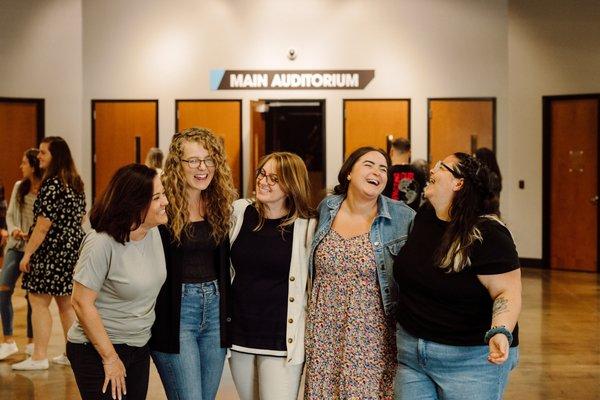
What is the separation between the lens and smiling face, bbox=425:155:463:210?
3.41m

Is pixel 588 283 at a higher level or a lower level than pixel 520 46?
lower

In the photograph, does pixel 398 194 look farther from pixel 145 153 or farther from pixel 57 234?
pixel 145 153

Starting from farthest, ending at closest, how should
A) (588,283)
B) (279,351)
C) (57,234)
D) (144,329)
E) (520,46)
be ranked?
(520,46)
(588,283)
(57,234)
(279,351)
(144,329)

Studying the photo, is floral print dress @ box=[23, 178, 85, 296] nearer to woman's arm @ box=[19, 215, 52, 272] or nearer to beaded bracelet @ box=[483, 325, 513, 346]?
woman's arm @ box=[19, 215, 52, 272]

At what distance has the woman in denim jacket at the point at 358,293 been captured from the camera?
3.64 meters

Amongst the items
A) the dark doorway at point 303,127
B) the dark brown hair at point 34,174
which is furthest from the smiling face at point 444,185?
the dark doorway at point 303,127

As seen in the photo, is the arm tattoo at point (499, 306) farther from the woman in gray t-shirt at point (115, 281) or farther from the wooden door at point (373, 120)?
the wooden door at point (373, 120)

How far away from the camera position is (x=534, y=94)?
42.7ft

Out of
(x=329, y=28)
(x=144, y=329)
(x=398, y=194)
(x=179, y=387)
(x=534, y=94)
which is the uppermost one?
(x=329, y=28)

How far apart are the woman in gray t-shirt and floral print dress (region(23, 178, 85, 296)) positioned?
10.6 feet

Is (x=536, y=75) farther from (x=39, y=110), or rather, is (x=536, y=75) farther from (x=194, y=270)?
(x=194, y=270)

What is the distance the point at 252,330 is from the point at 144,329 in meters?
0.51

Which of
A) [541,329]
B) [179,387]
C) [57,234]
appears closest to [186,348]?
[179,387]

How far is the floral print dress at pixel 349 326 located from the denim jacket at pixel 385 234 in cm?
3
